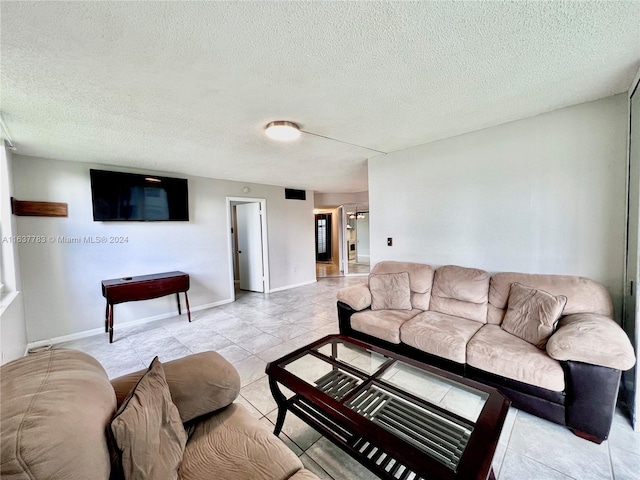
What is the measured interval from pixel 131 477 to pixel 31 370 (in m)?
0.50

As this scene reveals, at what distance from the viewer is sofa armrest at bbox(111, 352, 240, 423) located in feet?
4.00

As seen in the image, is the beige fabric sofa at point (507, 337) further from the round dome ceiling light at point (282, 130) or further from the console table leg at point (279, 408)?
the round dome ceiling light at point (282, 130)

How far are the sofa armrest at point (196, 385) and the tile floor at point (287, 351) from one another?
629 millimetres

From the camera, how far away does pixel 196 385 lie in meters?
1.28

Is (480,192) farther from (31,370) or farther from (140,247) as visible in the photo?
(140,247)

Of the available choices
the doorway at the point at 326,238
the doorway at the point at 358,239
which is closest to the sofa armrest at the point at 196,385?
the doorway at the point at 358,239

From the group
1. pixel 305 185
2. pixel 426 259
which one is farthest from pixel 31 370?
pixel 305 185

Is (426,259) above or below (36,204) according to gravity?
below

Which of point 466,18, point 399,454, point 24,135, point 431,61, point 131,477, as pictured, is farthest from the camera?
point 24,135

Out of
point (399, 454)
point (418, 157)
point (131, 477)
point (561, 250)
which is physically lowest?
point (399, 454)

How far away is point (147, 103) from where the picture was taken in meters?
1.91

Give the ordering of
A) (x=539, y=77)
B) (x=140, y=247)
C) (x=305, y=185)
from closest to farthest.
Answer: (x=539, y=77) < (x=140, y=247) < (x=305, y=185)

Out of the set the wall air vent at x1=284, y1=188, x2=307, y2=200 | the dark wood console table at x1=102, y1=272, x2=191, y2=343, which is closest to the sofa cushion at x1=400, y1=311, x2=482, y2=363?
the dark wood console table at x1=102, y1=272, x2=191, y2=343

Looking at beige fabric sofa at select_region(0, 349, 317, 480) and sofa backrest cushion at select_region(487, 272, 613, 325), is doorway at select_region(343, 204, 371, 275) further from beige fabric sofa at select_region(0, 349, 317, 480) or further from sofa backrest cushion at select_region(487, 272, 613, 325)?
beige fabric sofa at select_region(0, 349, 317, 480)
